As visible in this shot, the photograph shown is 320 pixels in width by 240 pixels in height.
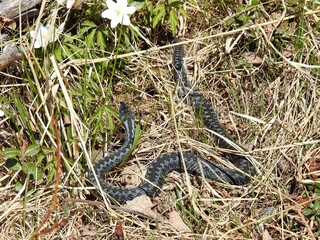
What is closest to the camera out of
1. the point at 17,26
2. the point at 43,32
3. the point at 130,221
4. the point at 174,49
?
the point at 130,221

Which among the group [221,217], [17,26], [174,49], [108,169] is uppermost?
[17,26]

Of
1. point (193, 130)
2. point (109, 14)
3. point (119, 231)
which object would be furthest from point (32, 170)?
Answer: point (193, 130)

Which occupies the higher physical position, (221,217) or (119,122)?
(119,122)

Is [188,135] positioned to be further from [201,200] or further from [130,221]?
[130,221]

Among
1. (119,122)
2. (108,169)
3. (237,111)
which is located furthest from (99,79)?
(237,111)

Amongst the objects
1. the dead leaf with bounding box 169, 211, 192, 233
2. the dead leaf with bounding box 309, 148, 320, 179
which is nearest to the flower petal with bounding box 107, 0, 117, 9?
the dead leaf with bounding box 169, 211, 192, 233

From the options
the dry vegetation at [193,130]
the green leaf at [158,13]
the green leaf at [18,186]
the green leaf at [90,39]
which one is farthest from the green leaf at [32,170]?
the green leaf at [158,13]

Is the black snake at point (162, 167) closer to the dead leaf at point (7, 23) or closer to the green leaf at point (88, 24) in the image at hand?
the green leaf at point (88, 24)
